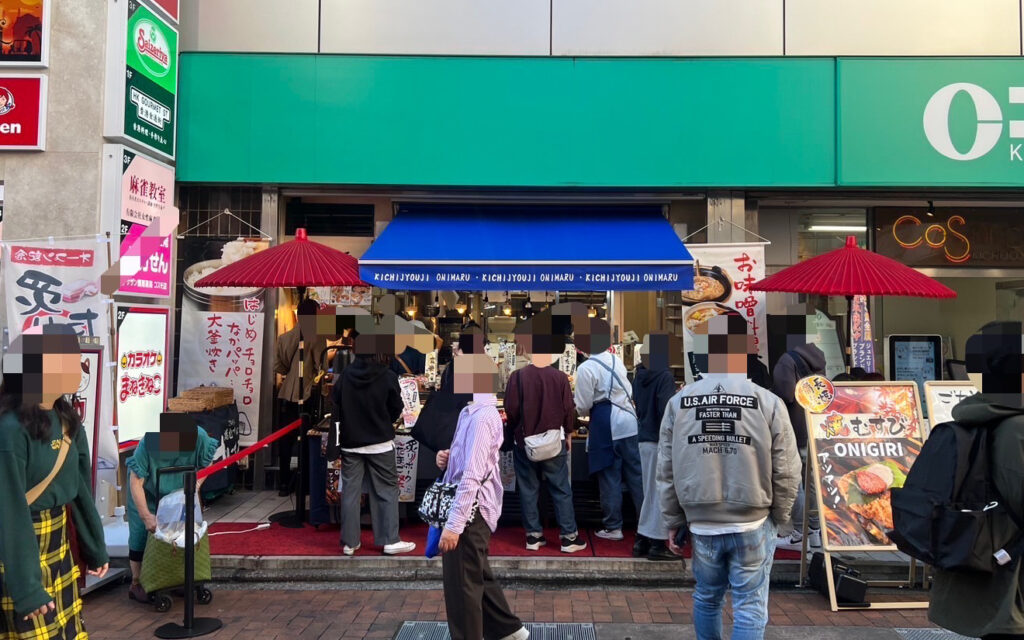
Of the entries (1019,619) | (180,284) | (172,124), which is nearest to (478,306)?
(180,284)

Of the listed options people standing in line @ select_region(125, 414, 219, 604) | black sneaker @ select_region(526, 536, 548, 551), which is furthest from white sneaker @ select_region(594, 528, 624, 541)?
people standing in line @ select_region(125, 414, 219, 604)

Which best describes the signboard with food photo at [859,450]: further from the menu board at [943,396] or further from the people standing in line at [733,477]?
the people standing in line at [733,477]

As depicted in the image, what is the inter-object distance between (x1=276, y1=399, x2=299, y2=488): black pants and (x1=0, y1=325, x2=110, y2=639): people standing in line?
471 cm

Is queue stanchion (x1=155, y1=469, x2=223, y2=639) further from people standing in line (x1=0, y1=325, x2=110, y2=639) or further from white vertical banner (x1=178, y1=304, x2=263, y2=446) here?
white vertical banner (x1=178, y1=304, x2=263, y2=446)

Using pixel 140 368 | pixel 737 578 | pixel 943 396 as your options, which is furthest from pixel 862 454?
pixel 140 368

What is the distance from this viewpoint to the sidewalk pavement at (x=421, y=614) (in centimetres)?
483

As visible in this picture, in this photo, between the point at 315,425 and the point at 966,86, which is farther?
the point at 966,86

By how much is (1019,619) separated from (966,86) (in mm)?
7383

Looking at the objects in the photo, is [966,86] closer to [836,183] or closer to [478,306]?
[836,183]

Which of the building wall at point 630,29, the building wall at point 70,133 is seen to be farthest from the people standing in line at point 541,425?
the building wall at point 70,133

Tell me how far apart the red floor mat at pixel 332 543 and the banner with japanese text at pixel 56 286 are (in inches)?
84.0

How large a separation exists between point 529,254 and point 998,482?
499 centimetres

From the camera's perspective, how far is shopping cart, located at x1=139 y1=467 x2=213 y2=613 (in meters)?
5.08

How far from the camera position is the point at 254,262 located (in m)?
6.74
